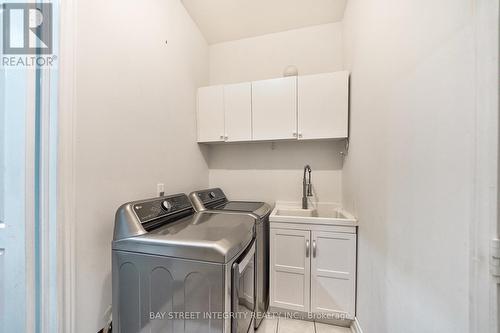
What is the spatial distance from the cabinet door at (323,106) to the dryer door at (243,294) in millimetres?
1237

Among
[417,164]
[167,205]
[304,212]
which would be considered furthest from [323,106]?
[167,205]

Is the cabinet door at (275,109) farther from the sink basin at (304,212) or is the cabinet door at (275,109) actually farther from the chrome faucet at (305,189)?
the sink basin at (304,212)

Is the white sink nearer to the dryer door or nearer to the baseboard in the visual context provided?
the dryer door

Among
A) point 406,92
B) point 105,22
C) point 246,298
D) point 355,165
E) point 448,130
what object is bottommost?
point 246,298

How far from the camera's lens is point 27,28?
86 centimetres

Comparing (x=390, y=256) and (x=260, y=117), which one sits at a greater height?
(x=260, y=117)

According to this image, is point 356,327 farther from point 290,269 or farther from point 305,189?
point 305,189

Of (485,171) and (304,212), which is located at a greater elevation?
(485,171)

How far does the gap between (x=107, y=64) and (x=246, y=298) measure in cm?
164

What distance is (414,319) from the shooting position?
745 mm

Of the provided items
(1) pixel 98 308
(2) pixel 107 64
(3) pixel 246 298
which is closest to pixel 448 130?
(3) pixel 246 298

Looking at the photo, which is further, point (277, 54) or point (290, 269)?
point (277, 54)

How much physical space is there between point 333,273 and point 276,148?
4.45ft

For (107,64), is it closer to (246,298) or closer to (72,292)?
(72,292)
